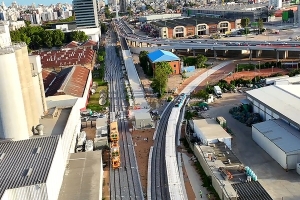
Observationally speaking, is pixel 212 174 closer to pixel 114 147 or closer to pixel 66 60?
pixel 114 147

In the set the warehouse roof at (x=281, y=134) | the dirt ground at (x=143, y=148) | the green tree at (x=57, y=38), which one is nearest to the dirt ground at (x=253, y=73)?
the dirt ground at (x=143, y=148)

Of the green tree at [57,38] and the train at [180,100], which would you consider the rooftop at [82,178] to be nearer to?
the train at [180,100]

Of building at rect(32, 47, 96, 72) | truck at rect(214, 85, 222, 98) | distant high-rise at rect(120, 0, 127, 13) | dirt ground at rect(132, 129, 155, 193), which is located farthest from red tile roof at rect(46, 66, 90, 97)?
distant high-rise at rect(120, 0, 127, 13)

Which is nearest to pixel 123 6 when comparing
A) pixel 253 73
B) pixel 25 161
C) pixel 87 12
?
pixel 87 12

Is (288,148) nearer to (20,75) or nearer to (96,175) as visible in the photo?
(96,175)

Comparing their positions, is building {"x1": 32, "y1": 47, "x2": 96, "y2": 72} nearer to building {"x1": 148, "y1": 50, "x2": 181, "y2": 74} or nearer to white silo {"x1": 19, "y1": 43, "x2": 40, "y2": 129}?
building {"x1": 148, "y1": 50, "x2": 181, "y2": 74}
